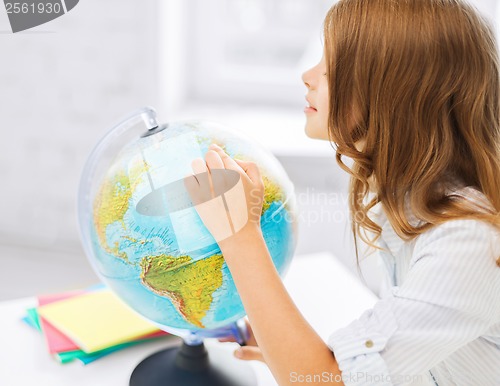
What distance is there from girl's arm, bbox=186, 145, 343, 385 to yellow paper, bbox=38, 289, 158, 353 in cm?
30

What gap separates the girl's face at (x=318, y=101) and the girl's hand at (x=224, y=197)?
158mm

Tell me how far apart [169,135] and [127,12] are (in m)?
1.18

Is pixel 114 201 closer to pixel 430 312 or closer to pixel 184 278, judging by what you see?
pixel 184 278

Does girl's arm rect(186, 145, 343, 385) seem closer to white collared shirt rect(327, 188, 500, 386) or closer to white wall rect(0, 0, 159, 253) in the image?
white collared shirt rect(327, 188, 500, 386)

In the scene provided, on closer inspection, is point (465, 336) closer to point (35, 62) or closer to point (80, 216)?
point (80, 216)

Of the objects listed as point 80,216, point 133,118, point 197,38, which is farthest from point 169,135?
point 197,38

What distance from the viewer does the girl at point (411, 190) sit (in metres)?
0.69

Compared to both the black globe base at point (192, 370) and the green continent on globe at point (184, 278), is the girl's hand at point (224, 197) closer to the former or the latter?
the green continent on globe at point (184, 278)

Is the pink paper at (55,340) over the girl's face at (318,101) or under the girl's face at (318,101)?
under

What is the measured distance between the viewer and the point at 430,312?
69 cm

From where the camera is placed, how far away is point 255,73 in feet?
7.21

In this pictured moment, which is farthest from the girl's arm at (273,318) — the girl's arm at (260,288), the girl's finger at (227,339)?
the girl's finger at (227,339)

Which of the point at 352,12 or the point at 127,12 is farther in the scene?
the point at 127,12

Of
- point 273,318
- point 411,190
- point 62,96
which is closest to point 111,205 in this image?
point 273,318
